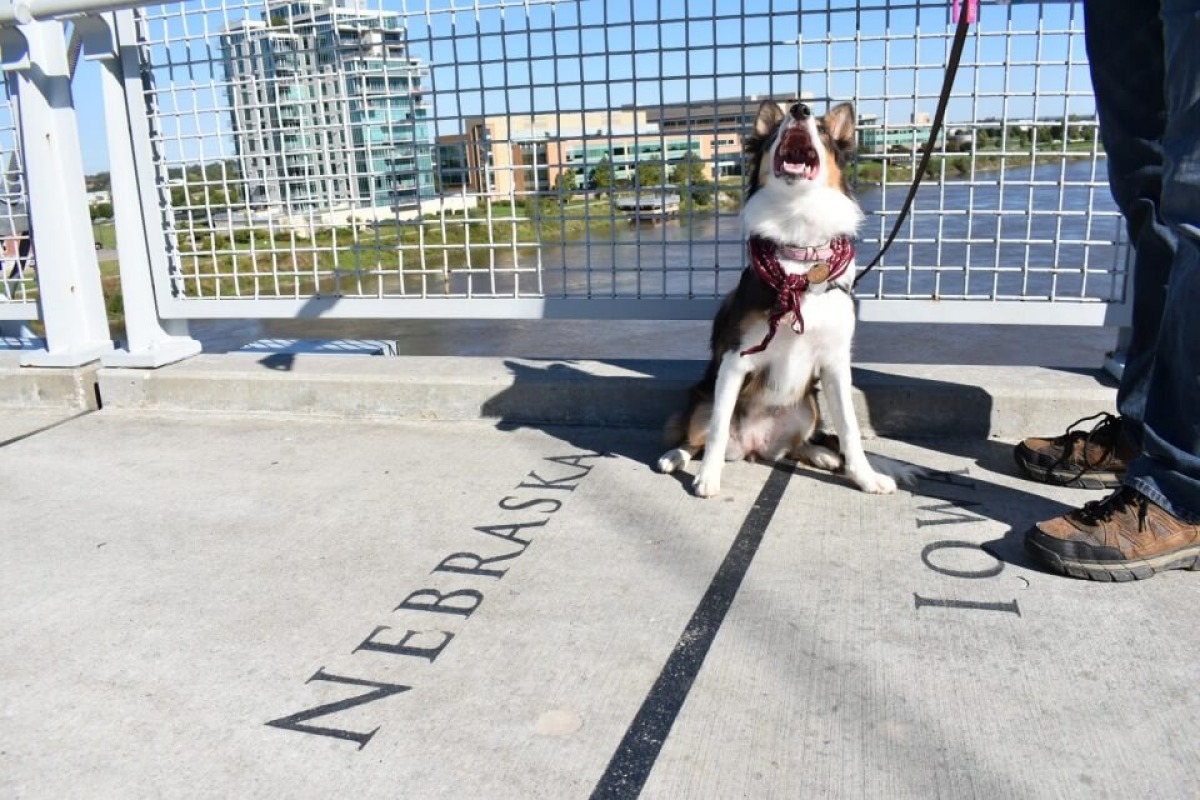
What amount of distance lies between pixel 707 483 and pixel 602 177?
5.94ft

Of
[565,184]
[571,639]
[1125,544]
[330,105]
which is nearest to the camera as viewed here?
[571,639]

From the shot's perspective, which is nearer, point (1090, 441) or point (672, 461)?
point (1090, 441)

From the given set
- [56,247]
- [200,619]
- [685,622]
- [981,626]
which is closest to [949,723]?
[981,626]

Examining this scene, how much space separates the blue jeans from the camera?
2449 mm

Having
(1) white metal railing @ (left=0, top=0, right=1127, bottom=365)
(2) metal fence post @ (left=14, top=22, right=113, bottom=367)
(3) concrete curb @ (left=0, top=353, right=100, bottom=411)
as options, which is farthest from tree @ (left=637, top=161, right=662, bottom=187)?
(3) concrete curb @ (left=0, top=353, right=100, bottom=411)

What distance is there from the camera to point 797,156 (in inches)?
129

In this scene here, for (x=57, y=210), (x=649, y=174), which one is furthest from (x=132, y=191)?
(x=649, y=174)

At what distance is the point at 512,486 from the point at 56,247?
9.29 feet

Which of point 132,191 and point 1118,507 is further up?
A: point 132,191

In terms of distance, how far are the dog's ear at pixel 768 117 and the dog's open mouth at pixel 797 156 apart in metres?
0.14

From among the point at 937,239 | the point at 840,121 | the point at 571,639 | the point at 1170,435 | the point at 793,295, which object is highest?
the point at 840,121

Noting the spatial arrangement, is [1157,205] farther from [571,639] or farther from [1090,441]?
[571,639]

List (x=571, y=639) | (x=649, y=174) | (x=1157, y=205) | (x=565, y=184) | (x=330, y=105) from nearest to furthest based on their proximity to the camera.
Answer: (x=571, y=639) < (x=1157, y=205) < (x=649, y=174) < (x=565, y=184) < (x=330, y=105)

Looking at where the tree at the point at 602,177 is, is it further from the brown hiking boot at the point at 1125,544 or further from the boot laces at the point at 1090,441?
the brown hiking boot at the point at 1125,544
